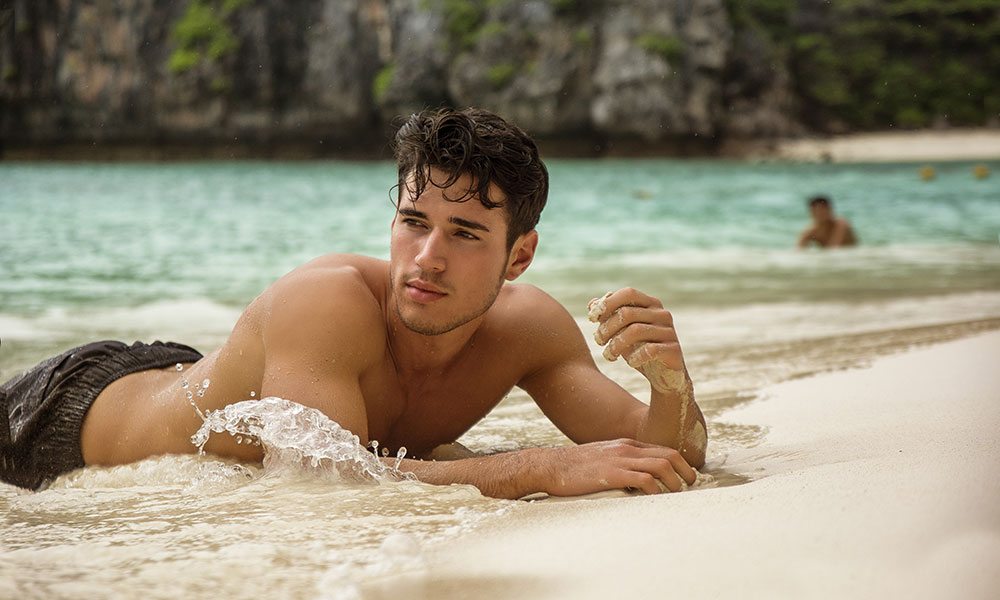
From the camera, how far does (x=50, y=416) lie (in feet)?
10.8

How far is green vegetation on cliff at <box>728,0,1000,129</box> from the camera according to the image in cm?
A: 4869

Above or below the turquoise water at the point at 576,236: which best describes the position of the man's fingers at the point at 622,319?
above

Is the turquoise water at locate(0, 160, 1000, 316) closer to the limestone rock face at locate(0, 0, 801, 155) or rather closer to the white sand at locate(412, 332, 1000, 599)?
the white sand at locate(412, 332, 1000, 599)

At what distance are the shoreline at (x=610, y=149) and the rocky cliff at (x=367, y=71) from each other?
14cm

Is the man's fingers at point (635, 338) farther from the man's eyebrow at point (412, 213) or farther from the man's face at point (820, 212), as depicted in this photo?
the man's face at point (820, 212)

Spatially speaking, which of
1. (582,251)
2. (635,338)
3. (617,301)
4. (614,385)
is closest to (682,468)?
(635,338)

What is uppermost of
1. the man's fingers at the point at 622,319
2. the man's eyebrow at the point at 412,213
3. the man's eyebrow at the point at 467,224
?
the man's eyebrow at the point at 412,213

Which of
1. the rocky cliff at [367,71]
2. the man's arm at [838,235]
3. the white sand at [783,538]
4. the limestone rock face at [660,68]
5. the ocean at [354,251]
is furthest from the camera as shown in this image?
the rocky cliff at [367,71]

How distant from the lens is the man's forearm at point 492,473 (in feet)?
8.56

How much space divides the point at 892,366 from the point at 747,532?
2524mm

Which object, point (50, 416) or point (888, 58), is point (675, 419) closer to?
point (50, 416)

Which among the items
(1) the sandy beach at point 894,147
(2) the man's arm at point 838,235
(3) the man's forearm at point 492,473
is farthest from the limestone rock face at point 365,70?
(3) the man's forearm at point 492,473

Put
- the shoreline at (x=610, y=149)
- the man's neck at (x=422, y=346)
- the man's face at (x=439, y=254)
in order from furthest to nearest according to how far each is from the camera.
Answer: the shoreline at (x=610, y=149), the man's neck at (x=422, y=346), the man's face at (x=439, y=254)

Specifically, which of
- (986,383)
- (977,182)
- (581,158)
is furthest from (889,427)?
(581,158)
